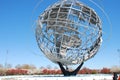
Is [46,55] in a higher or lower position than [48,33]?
lower

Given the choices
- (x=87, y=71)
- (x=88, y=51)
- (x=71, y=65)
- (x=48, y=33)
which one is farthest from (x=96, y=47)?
(x=87, y=71)

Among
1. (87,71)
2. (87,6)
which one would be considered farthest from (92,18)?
(87,71)

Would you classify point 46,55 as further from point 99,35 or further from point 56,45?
Result: point 99,35

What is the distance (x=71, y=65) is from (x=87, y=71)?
55.6 feet

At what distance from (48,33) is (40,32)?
91 centimetres

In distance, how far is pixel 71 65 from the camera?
36188mm

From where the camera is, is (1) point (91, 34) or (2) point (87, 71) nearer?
(1) point (91, 34)

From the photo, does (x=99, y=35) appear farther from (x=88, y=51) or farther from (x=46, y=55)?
(x=46, y=55)

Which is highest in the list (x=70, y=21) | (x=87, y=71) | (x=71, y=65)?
(x=70, y=21)

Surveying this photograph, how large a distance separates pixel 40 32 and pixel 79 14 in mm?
4429

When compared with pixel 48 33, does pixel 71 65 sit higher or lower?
lower

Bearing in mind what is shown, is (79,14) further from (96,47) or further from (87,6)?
(96,47)

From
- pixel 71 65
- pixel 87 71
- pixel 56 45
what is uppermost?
pixel 56 45

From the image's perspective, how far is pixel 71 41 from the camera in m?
35.0
